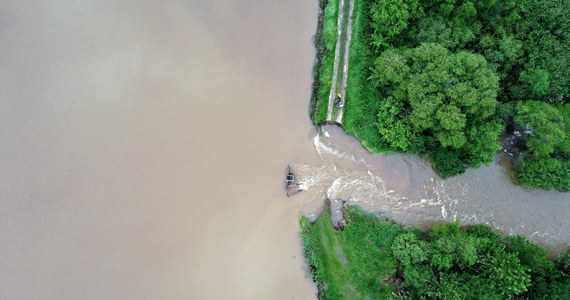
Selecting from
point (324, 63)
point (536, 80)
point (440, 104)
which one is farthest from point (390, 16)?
point (536, 80)

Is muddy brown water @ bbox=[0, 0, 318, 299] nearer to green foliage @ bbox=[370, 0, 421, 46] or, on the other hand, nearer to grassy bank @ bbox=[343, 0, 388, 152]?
grassy bank @ bbox=[343, 0, 388, 152]

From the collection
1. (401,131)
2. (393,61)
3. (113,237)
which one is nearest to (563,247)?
(401,131)

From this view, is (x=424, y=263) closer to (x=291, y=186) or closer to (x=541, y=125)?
(x=291, y=186)

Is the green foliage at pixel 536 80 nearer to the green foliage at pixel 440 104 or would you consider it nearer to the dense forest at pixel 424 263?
the green foliage at pixel 440 104

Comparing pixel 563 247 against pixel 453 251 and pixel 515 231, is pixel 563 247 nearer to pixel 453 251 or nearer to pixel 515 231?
pixel 515 231

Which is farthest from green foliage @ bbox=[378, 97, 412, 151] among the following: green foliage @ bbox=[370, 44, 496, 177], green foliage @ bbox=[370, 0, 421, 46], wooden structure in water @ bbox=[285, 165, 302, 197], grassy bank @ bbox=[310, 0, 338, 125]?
wooden structure in water @ bbox=[285, 165, 302, 197]
